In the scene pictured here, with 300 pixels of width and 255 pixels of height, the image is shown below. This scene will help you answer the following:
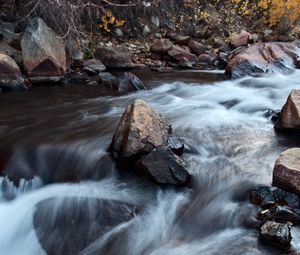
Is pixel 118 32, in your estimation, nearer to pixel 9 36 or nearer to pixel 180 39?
pixel 180 39

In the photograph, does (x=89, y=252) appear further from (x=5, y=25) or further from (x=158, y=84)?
(x=5, y=25)

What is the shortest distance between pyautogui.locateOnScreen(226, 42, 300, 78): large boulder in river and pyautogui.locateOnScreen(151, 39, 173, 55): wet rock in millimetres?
1579

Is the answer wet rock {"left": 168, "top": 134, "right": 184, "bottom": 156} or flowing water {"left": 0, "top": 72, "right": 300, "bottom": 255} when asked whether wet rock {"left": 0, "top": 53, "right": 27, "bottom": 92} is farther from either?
wet rock {"left": 168, "top": 134, "right": 184, "bottom": 156}

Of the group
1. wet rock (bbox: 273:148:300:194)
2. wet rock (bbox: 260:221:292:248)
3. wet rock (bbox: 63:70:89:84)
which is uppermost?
wet rock (bbox: 273:148:300:194)

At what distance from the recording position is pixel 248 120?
248 inches

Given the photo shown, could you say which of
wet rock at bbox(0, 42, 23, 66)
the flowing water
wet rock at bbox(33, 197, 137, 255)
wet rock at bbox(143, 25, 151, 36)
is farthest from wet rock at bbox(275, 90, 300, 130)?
wet rock at bbox(143, 25, 151, 36)

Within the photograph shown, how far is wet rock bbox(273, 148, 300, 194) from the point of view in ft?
12.6

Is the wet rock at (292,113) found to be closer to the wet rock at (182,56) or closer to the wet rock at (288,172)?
the wet rock at (288,172)

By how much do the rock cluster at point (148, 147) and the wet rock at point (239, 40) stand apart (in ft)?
25.7

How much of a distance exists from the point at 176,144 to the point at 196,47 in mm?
6893

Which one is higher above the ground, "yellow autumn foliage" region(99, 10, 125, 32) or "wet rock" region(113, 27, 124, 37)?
"yellow autumn foliage" region(99, 10, 125, 32)

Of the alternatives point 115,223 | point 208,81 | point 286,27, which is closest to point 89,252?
point 115,223

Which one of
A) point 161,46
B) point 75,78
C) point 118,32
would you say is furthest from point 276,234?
point 118,32

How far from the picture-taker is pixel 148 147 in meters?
→ 4.44
